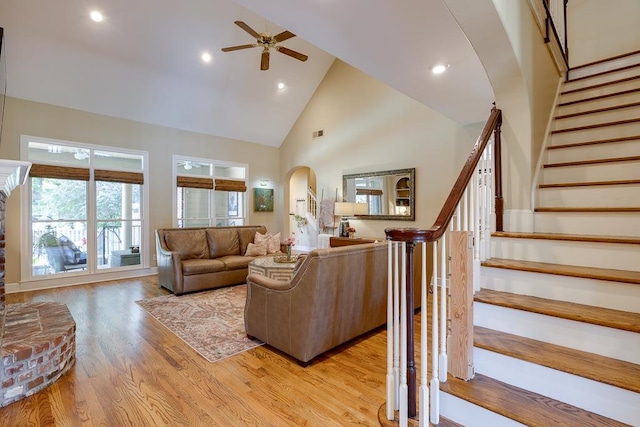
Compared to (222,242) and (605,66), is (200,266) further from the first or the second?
(605,66)

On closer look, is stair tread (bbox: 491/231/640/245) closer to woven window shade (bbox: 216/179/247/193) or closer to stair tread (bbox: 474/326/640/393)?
stair tread (bbox: 474/326/640/393)

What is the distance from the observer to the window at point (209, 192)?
6.90m

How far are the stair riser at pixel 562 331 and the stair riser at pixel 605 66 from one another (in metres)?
3.74

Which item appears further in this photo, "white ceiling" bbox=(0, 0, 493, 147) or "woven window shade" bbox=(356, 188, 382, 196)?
"woven window shade" bbox=(356, 188, 382, 196)

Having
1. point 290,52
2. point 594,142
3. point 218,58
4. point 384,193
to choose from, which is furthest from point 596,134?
point 218,58

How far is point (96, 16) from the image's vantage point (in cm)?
444

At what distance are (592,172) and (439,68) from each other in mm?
1622

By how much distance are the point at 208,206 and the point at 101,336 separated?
4.43m

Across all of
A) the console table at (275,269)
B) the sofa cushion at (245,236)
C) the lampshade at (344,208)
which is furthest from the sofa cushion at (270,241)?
the console table at (275,269)

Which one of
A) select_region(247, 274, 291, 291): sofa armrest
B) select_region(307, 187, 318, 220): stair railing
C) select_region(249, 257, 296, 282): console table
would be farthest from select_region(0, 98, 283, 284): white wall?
select_region(247, 274, 291, 291): sofa armrest

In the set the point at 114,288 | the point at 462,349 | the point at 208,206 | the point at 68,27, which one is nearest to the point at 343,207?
the point at 208,206

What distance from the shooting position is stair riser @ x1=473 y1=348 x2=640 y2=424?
131 centimetres

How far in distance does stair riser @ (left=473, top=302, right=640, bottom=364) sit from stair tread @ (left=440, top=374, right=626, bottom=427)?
316mm

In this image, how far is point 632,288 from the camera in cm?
162
